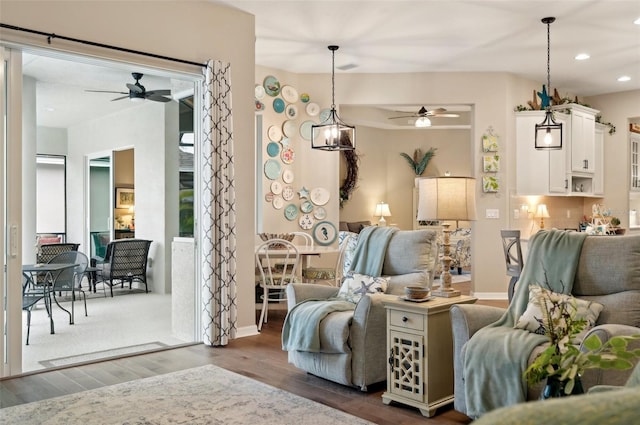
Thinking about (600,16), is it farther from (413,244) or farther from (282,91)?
(282,91)

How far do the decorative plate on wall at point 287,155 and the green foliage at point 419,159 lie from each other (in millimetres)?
5183

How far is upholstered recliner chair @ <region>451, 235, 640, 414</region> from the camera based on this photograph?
3.09m

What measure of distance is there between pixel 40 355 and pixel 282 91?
436 cm

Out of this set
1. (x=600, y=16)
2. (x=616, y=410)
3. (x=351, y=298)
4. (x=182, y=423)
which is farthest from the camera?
Answer: (x=600, y=16)

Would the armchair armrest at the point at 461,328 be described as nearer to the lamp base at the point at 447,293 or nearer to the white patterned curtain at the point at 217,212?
the lamp base at the point at 447,293

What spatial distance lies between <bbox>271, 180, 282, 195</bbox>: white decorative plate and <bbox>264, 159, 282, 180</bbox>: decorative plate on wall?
67 mm

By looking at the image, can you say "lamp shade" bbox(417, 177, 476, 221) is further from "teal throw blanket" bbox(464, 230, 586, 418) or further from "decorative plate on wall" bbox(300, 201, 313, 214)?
"decorative plate on wall" bbox(300, 201, 313, 214)

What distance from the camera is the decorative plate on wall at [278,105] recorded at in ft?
24.4

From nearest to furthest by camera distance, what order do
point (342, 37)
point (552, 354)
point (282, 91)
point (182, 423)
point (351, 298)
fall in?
point (552, 354) < point (182, 423) < point (351, 298) < point (342, 37) < point (282, 91)

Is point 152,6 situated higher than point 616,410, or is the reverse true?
point 152,6

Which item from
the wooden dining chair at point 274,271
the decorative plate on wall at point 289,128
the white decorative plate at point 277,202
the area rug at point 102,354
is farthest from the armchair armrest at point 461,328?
the decorative plate on wall at point 289,128

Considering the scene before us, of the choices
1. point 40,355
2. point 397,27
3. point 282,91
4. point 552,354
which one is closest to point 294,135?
point 282,91

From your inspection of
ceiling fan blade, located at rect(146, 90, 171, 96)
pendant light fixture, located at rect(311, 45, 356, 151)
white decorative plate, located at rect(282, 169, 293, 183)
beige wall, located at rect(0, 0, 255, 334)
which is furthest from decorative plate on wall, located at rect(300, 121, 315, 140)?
beige wall, located at rect(0, 0, 255, 334)

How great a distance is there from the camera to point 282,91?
753 centimetres
